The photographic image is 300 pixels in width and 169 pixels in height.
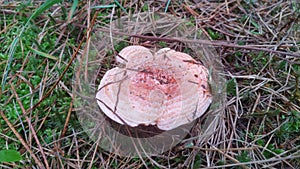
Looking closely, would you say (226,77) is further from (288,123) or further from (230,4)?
(230,4)

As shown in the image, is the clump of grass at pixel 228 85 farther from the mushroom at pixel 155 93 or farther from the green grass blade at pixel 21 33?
the mushroom at pixel 155 93

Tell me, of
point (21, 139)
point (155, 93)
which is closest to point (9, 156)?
point (21, 139)

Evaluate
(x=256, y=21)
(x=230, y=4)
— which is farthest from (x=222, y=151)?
(x=230, y=4)

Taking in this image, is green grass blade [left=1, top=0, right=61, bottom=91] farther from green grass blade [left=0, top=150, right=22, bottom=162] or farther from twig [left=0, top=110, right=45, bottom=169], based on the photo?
green grass blade [left=0, top=150, right=22, bottom=162]

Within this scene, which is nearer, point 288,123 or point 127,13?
point 288,123

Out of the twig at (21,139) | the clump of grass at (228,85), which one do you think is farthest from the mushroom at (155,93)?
the twig at (21,139)

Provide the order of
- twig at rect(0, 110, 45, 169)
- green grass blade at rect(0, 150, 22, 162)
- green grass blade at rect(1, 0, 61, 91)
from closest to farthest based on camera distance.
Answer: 1. green grass blade at rect(0, 150, 22, 162)
2. twig at rect(0, 110, 45, 169)
3. green grass blade at rect(1, 0, 61, 91)

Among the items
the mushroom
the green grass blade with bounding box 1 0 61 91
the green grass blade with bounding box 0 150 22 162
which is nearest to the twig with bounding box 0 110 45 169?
the green grass blade with bounding box 0 150 22 162

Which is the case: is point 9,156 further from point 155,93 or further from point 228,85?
point 228,85
